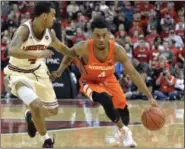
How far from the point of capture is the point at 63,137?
25.5 ft

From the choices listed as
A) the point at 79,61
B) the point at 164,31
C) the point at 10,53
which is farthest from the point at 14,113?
the point at 164,31

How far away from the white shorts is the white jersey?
8 cm

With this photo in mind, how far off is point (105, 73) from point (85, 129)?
1956 mm

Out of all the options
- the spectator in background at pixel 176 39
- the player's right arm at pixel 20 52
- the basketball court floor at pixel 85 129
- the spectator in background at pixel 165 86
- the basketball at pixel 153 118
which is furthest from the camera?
the spectator in background at pixel 176 39

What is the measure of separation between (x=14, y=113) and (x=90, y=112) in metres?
1.54

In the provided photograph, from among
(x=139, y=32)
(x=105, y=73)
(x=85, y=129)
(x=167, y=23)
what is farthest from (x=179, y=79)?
(x=105, y=73)

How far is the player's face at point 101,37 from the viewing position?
6.59 m

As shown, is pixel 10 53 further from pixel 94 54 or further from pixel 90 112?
pixel 90 112

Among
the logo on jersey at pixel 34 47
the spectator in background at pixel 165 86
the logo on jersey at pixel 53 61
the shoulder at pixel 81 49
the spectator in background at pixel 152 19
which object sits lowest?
the spectator in background at pixel 165 86

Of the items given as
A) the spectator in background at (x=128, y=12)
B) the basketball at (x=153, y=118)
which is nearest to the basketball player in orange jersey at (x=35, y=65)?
the basketball at (x=153, y=118)

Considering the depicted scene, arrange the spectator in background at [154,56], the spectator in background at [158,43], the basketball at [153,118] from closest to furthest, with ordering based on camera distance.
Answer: the basketball at [153,118], the spectator in background at [154,56], the spectator in background at [158,43]

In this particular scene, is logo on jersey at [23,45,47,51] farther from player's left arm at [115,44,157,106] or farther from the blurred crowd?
the blurred crowd

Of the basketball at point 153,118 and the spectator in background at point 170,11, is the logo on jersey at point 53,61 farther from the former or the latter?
the basketball at point 153,118

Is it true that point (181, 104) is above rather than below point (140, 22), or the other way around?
below
